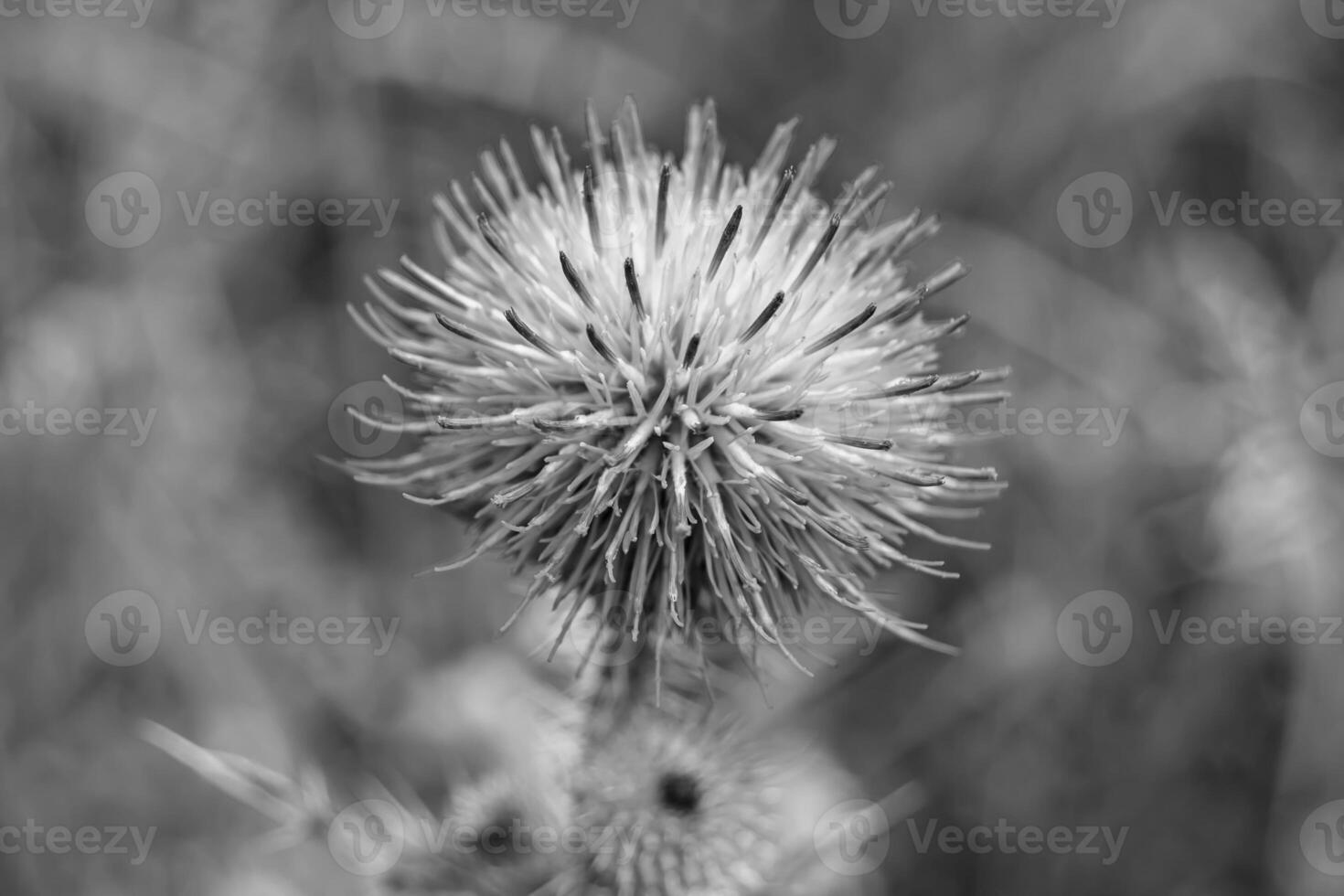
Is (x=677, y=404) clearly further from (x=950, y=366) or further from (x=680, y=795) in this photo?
(x=950, y=366)

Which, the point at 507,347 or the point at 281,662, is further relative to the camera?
the point at 281,662

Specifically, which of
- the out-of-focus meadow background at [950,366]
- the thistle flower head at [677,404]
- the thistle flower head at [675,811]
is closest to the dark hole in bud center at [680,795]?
the thistle flower head at [675,811]

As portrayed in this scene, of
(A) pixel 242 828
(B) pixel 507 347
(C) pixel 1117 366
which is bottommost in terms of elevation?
(A) pixel 242 828

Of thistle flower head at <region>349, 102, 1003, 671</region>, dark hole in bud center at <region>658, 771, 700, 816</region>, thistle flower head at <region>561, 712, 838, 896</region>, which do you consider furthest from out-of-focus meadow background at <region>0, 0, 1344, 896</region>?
thistle flower head at <region>349, 102, 1003, 671</region>

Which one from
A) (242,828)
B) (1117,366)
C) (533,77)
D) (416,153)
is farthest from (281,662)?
(1117,366)

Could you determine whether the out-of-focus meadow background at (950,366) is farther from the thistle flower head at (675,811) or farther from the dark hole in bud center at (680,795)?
the dark hole in bud center at (680,795)

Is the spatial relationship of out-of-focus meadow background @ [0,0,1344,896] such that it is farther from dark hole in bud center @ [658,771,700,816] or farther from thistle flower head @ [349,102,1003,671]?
thistle flower head @ [349,102,1003,671]

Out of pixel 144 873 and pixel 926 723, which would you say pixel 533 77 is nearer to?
pixel 926 723
